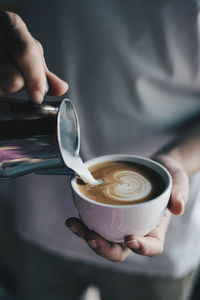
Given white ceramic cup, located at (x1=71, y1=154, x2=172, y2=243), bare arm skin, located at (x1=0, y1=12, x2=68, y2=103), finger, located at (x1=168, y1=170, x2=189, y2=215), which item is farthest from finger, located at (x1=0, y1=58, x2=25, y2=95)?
finger, located at (x1=168, y1=170, x2=189, y2=215)

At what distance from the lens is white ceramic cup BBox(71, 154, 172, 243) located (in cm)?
44

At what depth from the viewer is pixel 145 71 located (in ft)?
2.29

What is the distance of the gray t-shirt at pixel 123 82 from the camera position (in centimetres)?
66

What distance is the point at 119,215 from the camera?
1.45 feet

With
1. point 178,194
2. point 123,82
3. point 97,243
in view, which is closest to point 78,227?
point 97,243

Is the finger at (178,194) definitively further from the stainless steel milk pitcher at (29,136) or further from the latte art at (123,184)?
the stainless steel milk pitcher at (29,136)

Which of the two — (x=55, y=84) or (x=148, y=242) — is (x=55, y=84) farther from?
(x=148, y=242)

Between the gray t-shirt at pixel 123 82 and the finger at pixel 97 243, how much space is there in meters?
0.27

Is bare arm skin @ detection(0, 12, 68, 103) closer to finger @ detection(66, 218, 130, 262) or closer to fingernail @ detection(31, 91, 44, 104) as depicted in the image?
fingernail @ detection(31, 91, 44, 104)

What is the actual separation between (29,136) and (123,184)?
16 centimetres

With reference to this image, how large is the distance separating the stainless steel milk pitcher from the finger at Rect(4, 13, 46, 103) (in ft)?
0.05

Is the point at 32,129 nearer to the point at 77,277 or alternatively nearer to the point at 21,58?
the point at 21,58

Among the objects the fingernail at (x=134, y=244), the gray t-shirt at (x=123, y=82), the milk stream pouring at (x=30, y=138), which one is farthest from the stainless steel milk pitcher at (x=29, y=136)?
the gray t-shirt at (x=123, y=82)

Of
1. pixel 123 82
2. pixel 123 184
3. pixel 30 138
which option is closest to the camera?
pixel 30 138
